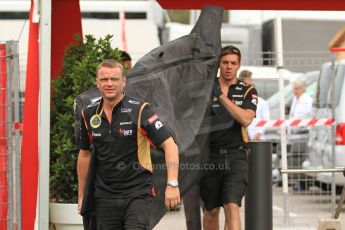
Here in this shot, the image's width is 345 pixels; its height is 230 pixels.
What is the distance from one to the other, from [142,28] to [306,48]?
4.56 metres

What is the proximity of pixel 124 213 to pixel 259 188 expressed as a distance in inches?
103

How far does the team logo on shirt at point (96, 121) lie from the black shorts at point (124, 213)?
545mm

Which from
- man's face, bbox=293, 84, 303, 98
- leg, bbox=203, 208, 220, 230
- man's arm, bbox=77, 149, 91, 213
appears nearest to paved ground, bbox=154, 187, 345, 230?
man's face, bbox=293, 84, 303, 98

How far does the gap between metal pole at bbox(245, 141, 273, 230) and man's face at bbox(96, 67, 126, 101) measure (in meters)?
2.64

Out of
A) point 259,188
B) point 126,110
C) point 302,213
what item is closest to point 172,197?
point 126,110

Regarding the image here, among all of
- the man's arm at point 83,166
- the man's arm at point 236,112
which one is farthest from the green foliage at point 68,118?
the man's arm at point 83,166

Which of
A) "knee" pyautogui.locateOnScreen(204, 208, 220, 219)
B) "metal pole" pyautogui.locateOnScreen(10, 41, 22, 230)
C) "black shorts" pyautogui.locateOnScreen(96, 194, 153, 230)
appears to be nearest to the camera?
"black shorts" pyautogui.locateOnScreen(96, 194, 153, 230)

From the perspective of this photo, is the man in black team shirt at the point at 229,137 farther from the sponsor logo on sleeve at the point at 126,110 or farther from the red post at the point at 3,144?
the sponsor logo on sleeve at the point at 126,110

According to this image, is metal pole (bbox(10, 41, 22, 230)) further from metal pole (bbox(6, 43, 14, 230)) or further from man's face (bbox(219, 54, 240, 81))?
man's face (bbox(219, 54, 240, 81))

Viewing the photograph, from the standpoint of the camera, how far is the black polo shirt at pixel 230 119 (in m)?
9.34

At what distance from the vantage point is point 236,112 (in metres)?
9.18

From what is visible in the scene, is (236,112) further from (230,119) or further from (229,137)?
(229,137)

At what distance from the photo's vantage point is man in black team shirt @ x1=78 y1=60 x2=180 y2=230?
23.3 feet

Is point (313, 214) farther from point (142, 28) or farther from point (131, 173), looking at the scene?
point (142, 28)
